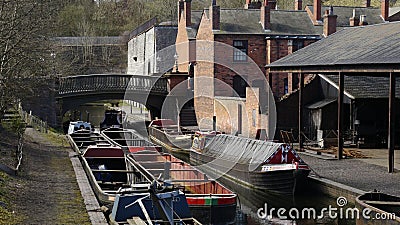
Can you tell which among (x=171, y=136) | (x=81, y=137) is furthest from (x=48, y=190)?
(x=171, y=136)

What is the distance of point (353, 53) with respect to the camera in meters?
26.6

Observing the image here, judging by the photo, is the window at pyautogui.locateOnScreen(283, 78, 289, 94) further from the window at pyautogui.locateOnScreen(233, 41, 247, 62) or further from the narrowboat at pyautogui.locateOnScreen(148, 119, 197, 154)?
the narrowboat at pyautogui.locateOnScreen(148, 119, 197, 154)

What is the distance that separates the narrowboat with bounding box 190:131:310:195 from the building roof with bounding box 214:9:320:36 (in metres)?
16.7

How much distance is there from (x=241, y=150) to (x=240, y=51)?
1883cm

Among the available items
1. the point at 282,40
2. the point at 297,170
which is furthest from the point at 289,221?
the point at 282,40

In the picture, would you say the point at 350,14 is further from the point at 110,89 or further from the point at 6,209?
the point at 6,209

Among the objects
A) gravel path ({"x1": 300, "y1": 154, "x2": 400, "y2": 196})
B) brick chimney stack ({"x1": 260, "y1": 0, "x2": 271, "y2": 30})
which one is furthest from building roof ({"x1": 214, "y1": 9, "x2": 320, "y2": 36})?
gravel path ({"x1": 300, "y1": 154, "x2": 400, "y2": 196})

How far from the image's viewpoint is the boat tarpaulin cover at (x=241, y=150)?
2348cm

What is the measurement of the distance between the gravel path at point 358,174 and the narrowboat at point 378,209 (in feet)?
12.0

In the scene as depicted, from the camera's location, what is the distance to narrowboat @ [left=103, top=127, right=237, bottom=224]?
16.6 meters

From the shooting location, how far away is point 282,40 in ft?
142

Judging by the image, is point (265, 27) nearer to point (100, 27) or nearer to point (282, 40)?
point (282, 40)

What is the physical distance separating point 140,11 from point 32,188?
70.4m

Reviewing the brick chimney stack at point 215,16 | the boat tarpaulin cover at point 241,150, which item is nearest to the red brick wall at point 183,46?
the brick chimney stack at point 215,16
